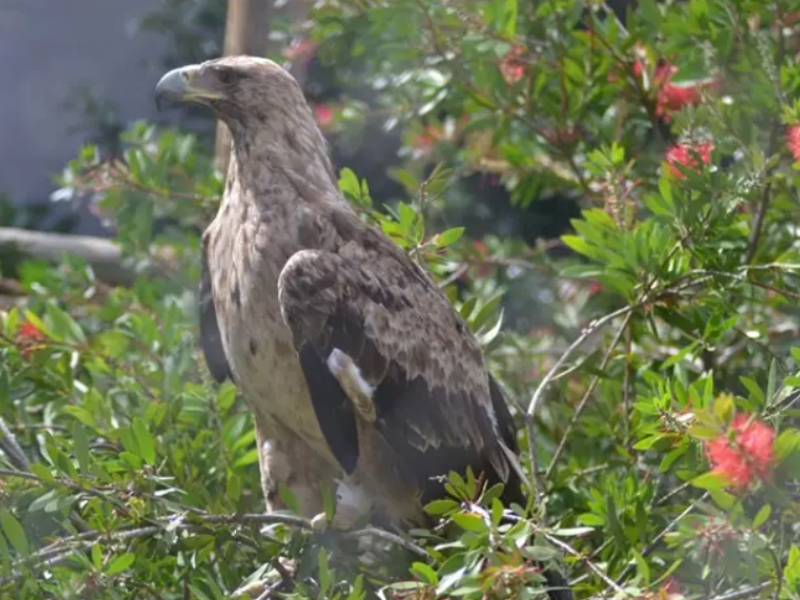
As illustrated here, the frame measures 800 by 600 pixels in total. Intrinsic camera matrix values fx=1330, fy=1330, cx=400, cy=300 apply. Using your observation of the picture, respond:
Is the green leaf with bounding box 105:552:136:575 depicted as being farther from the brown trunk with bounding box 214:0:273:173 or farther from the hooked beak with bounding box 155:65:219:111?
the brown trunk with bounding box 214:0:273:173

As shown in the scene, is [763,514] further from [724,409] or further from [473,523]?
[473,523]

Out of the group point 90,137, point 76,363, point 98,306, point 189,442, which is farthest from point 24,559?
point 90,137

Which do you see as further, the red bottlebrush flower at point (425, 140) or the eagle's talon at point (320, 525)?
the red bottlebrush flower at point (425, 140)

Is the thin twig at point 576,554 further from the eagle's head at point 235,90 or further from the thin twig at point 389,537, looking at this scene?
the eagle's head at point 235,90

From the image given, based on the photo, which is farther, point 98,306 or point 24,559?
point 98,306

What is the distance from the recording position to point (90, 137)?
16.6 feet

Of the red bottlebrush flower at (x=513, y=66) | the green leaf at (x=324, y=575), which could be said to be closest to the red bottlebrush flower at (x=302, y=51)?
the red bottlebrush flower at (x=513, y=66)

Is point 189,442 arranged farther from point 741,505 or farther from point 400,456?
point 741,505

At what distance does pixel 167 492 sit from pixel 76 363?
35.7 inches

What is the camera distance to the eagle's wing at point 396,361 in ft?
6.95

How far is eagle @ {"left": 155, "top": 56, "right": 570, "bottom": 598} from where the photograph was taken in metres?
2.14

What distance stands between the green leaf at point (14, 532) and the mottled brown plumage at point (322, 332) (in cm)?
58

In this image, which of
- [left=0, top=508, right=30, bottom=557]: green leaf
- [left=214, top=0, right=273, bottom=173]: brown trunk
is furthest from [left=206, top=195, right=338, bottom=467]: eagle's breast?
[left=214, top=0, right=273, bottom=173]: brown trunk


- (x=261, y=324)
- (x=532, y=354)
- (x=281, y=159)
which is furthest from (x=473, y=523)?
(x=532, y=354)
